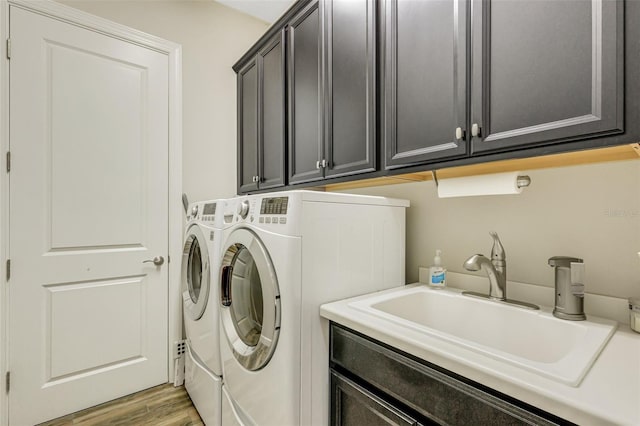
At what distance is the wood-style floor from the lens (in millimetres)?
1790

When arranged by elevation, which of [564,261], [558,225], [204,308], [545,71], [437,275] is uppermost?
[545,71]

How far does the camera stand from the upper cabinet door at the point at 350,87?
1327 millimetres

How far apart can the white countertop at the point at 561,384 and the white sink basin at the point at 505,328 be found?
0.02 meters

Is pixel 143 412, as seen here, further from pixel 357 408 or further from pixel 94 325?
pixel 357 408

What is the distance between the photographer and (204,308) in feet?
5.64

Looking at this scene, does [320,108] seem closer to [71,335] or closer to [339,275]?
[339,275]

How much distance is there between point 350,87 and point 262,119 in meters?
0.92

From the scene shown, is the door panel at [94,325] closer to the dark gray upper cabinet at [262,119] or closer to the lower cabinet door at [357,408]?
the dark gray upper cabinet at [262,119]

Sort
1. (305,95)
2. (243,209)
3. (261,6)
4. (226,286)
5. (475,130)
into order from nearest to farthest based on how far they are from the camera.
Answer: (475,130)
(243,209)
(226,286)
(305,95)
(261,6)

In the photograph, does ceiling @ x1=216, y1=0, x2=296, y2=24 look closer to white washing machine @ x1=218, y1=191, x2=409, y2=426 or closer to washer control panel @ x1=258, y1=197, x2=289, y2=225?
white washing machine @ x1=218, y1=191, x2=409, y2=426

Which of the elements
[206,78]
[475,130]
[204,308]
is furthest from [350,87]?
[206,78]

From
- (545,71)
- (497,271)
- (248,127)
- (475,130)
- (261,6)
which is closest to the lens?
(545,71)

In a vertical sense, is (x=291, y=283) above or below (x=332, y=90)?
below

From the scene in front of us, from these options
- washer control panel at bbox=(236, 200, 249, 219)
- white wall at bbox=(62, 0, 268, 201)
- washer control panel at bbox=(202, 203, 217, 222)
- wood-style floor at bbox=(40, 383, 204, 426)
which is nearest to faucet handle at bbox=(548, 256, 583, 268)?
washer control panel at bbox=(236, 200, 249, 219)
